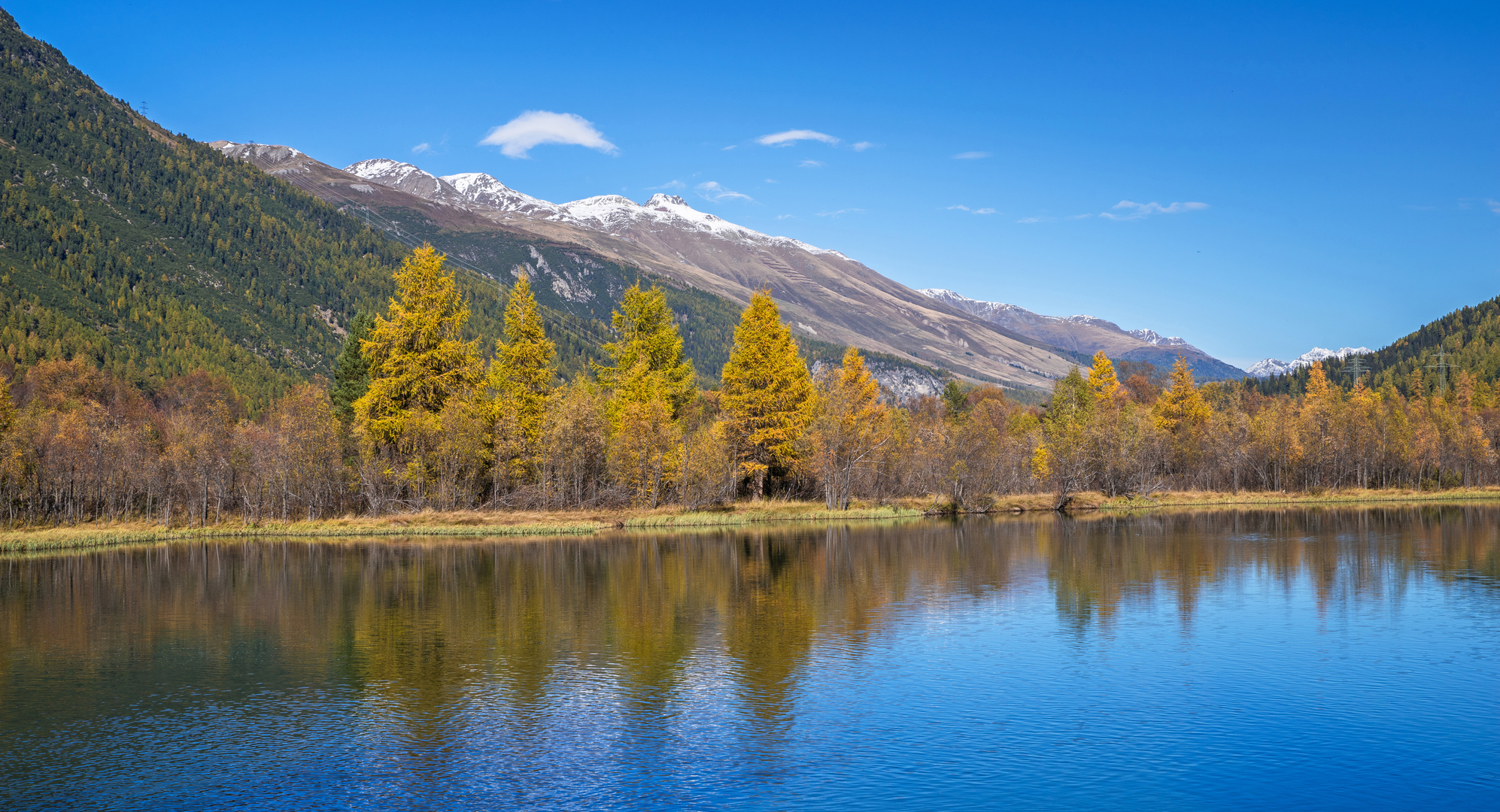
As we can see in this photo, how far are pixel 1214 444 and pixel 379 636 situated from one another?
95504mm

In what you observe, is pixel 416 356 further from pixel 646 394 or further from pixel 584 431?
pixel 646 394

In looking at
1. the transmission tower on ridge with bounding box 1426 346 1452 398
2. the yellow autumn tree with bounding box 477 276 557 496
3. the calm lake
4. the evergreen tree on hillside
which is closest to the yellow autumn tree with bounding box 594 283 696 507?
the evergreen tree on hillside

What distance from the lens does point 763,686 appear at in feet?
78.5

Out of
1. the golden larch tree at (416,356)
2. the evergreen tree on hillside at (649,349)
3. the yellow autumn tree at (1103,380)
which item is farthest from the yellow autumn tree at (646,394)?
the yellow autumn tree at (1103,380)

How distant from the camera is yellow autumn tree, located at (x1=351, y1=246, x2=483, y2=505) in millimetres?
66188

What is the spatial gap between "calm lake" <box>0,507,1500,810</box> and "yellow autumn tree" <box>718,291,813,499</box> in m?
28.1

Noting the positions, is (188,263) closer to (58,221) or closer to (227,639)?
(58,221)

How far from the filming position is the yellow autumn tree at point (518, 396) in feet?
227

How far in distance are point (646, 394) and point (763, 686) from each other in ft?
172

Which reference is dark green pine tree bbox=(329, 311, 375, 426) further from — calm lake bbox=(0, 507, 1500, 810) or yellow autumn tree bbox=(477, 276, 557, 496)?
calm lake bbox=(0, 507, 1500, 810)

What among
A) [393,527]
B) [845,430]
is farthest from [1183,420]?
[393,527]

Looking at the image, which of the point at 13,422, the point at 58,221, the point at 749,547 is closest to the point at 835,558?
the point at 749,547

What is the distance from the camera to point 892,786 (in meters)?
17.1

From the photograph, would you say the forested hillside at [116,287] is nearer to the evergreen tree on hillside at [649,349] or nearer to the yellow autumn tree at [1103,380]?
the evergreen tree on hillside at [649,349]
